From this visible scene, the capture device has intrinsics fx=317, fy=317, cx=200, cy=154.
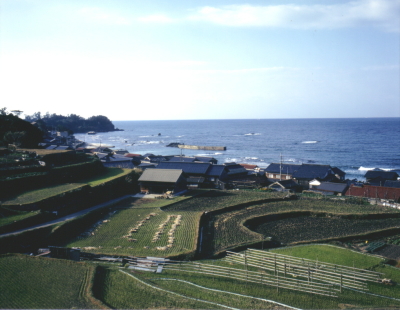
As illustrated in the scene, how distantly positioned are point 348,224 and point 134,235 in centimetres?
1563

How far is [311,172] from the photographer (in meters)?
39.9

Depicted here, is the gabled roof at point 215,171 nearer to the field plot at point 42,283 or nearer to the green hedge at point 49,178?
the green hedge at point 49,178

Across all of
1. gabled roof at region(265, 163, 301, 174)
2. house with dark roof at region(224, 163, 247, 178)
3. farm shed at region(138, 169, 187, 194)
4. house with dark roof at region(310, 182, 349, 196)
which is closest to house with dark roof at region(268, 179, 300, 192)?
house with dark roof at region(310, 182, 349, 196)

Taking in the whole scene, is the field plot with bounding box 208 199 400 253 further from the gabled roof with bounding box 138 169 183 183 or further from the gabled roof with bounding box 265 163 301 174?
the gabled roof with bounding box 265 163 301 174

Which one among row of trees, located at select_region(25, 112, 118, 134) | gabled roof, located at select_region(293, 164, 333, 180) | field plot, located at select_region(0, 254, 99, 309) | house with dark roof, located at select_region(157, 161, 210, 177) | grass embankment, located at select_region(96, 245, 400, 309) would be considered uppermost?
row of trees, located at select_region(25, 112, 118, 134)

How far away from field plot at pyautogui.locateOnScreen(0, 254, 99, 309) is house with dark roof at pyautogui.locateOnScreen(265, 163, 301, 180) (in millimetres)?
32005

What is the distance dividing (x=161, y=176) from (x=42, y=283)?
65.4 feet

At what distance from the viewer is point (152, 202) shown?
2839cm

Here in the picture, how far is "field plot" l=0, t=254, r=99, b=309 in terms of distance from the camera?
1123 centimetres

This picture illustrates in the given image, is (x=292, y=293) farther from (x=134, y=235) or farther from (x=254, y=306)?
(x=134, y=235)

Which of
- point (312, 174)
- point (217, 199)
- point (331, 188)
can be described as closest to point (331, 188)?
point (331, 188)

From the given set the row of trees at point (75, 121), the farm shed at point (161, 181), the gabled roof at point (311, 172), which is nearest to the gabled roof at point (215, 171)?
the farm shed at point (161, 181)

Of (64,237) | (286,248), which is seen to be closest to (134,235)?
(64,237)

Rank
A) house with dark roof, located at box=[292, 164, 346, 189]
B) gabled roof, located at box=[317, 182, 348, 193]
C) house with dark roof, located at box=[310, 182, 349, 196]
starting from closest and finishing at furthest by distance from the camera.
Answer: house with dark roof, located at box=[310, 182, 349, 196] < gabled roof, located at box=[317, 182, 348, 193] < house with dark roof, located at box=[292, 164, 346, 189]
